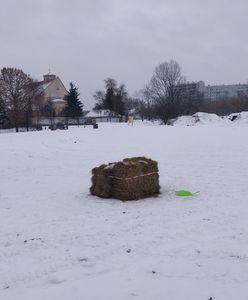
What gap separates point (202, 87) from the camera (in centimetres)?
17975

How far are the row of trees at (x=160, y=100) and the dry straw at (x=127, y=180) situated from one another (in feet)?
270

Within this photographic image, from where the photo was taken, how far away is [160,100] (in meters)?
106

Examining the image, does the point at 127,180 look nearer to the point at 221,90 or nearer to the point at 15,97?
the point at 15,97

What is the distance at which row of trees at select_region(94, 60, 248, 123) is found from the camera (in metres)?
98.8

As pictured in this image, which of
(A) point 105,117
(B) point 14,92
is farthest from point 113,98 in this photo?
(B) point 14,92

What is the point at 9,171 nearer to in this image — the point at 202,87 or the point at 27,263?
the point at 27,263

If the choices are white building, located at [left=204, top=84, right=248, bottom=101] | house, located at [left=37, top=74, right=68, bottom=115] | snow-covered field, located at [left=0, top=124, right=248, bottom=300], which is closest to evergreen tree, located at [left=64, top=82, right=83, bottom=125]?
house, located at [left=37, top=74, right=68, bottom=115]

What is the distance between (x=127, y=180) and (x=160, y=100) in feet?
324

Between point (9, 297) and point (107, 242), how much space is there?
1915 millimetres

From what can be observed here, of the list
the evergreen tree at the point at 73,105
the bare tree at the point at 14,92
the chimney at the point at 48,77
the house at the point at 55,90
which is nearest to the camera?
the bare tree at the point at 14,92

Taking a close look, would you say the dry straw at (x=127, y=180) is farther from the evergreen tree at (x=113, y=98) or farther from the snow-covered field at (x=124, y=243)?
the evergreen tree at (x=113, y=98)

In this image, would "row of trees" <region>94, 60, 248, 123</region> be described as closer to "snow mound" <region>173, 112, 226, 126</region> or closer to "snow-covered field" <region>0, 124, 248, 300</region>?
"snow mound" <region>173, 112, 226, 126</region>

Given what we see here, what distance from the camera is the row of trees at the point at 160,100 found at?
324ft

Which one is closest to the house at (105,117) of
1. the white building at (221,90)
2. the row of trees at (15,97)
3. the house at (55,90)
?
the house at (55,90)
